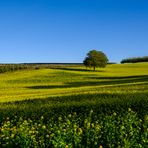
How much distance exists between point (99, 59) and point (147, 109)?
104137 millimetres

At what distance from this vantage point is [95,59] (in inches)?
4966

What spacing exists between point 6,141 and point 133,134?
4.25 m

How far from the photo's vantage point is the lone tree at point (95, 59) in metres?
127

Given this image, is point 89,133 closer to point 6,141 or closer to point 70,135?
point 70,135

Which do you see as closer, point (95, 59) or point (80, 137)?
point (80, 137)

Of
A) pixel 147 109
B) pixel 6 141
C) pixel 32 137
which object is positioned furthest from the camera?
pixel 147 109

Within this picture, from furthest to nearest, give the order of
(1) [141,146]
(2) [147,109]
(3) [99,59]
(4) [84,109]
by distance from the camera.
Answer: (3) [99,59] → (4) [84,109] → (2) [147,109] → (1) [141,146]

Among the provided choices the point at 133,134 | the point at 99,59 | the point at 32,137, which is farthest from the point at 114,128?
Result: the point at 99,59

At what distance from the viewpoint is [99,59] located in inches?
5000

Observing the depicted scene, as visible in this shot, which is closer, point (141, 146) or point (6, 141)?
point (141, 146)

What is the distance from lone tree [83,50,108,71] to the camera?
12681cm

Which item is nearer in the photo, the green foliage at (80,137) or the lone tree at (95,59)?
the green foliage at (80,137)

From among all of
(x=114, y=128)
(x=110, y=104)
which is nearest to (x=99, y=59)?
(x=110, y=104)

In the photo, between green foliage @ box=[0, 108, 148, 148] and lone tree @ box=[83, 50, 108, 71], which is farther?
lone tree @ box=[83, 50, 108, 71]
